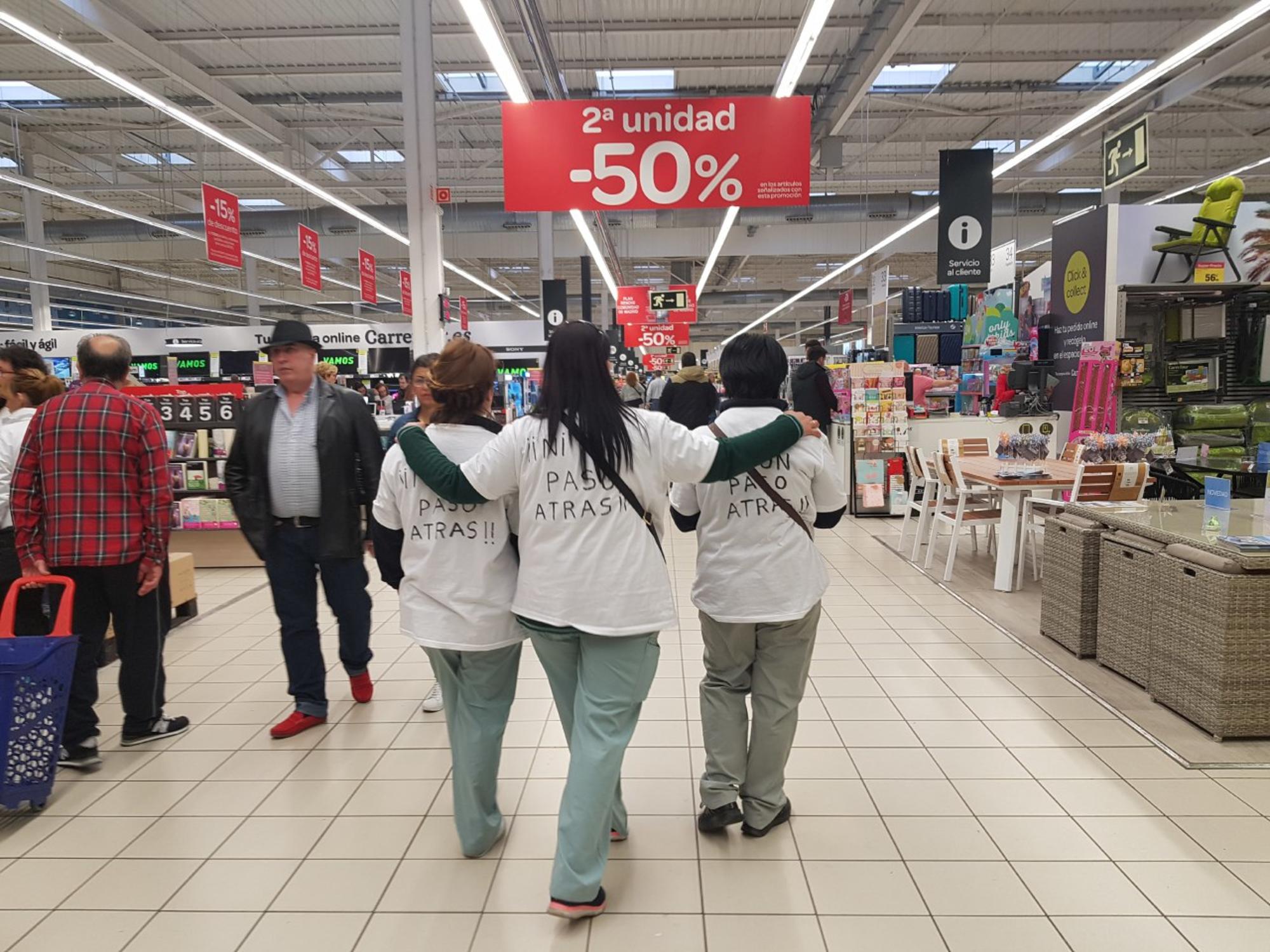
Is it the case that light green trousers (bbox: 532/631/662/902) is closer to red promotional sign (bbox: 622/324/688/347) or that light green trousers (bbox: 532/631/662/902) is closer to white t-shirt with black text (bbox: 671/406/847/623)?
white t-shirt with black text (bbox: 671/406/847/623)

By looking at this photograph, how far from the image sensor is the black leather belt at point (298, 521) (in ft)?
10.8

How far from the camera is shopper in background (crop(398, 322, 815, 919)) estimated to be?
81.2 inches

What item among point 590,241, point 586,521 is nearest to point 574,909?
point 586,521

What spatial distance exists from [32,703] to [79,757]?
0.58m

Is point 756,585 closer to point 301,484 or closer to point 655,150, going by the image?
point 301,484

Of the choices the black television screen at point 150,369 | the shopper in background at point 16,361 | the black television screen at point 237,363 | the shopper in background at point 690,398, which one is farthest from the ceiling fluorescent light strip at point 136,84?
the black television screen at point 150,369

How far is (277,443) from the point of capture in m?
3.27

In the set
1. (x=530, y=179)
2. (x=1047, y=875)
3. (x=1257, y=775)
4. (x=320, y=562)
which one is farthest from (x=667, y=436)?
(x=530, y=179)

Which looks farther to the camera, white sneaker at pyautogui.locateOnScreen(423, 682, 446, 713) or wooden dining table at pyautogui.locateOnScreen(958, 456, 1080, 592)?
wooden dining table at pyautogui.locateOnScreen(958, 456, 1080, 592)

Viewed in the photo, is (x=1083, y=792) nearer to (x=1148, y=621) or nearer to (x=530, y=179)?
(x=1148, y=621)

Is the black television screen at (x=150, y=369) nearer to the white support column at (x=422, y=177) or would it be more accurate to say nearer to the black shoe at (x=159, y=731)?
the white support column at (x=422, y=177)

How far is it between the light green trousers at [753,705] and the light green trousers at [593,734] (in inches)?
16.4

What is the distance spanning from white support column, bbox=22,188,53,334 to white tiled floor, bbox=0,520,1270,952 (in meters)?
13.7

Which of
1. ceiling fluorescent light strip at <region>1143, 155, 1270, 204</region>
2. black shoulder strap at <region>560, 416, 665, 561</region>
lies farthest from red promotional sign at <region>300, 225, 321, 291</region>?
ceiling fluorescent light strip at <region>1143, 155, 1270, 204</region>
